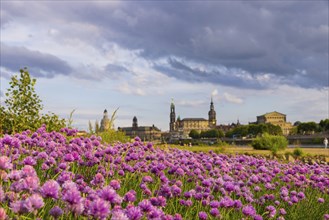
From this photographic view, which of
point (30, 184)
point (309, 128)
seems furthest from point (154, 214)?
point (309, 128)

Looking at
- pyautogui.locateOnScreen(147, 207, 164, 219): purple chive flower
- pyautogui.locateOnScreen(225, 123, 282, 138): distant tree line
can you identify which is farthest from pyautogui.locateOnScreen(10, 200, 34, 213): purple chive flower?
pyautogui.locateOnScreen(225, 123, 282, 138): distant tree line

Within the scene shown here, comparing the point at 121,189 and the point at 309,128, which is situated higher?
the point at 309,128

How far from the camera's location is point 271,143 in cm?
2989

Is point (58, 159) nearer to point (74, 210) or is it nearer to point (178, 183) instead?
point (178, 183)

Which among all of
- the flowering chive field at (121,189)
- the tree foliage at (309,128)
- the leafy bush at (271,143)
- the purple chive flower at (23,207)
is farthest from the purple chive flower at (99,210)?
the tree foliage at (309,128)

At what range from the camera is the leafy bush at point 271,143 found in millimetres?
28275

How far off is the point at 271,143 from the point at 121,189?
26.2 meters

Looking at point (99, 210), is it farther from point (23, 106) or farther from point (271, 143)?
point (271, 143)

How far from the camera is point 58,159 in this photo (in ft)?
18.7

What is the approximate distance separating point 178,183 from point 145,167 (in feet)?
3.42

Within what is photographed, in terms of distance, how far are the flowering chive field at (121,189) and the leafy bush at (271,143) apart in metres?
20.9

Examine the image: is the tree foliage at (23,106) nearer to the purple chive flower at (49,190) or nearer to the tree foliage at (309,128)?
the purple chive flower at (49,190)

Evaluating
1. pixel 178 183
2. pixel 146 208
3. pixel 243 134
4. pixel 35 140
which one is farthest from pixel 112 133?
pixel 243 134

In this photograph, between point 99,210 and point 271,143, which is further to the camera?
point 271,143
